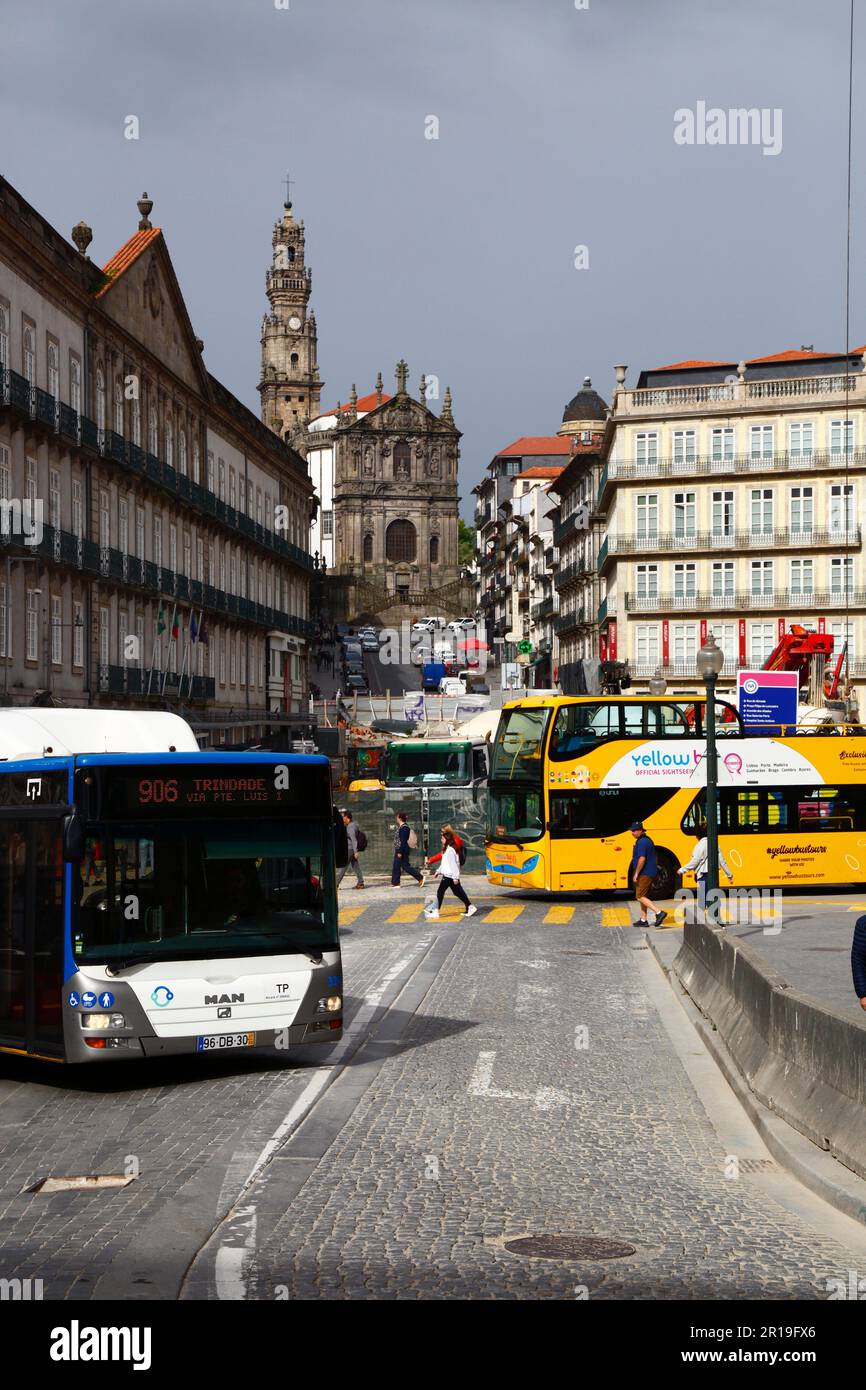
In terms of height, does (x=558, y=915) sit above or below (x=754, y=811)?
below

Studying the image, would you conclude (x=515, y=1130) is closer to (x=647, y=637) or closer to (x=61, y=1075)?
(x=61, y=1075)

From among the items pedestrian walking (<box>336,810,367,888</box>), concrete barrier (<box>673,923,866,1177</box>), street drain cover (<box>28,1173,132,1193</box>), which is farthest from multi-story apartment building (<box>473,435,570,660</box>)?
street drain cover (<box>28,1173,132,1193</box>)

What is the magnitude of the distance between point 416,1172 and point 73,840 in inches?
171

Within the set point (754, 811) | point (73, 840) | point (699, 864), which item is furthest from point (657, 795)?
point (73, 840)

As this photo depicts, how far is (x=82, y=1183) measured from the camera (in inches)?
420

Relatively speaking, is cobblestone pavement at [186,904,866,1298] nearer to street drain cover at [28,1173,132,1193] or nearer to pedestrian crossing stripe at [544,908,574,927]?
street drain cover at [28,1173,132,1193]

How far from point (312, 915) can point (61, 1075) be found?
8.78 ft

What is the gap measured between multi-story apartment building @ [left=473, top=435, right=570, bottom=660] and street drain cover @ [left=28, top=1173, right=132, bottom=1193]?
11434 cm

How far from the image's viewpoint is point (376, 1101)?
13711mm

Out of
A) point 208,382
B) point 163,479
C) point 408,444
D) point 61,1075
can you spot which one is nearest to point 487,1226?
point 61,1075

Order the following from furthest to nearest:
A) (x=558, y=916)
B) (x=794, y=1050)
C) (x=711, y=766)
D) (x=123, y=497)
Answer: (x=123, y=497), (x=558, y=916), (x=711, y=766), (x=794, y=1050)

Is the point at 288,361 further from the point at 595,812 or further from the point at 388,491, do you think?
the point at 595,812

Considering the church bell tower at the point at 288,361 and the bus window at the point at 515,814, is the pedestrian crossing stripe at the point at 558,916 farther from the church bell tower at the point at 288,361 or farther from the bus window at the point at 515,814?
the church bell tower at the point at 288,361

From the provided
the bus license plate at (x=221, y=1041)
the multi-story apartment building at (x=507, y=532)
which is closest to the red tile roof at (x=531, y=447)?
the multi-story apartment building at (x=507, y=532)
